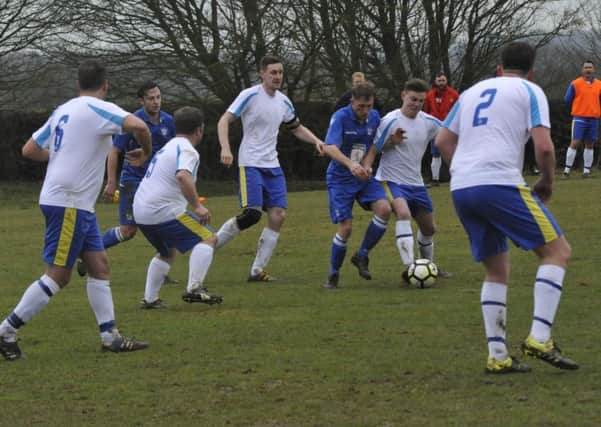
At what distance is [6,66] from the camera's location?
32156 millimetres

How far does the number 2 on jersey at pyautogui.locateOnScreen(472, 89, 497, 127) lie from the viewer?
609cm

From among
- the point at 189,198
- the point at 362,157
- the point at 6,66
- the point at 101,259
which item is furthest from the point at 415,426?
the point at 6,66

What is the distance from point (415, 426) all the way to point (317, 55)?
2385 centimetres

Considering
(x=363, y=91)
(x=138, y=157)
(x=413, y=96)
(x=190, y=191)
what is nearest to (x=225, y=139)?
(x=363, y=91)

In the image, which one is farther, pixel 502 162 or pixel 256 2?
pixel 256 2

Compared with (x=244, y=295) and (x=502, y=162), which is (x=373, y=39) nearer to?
(x=244, y=295)

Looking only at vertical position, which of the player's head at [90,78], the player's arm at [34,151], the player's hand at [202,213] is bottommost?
the player's hand at [202,213]

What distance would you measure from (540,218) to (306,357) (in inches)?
69.4

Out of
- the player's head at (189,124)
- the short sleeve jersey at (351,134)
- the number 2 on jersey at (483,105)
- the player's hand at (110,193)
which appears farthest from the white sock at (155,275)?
the number 2 on jersey at (483,105)

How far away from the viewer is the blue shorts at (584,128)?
829 inches

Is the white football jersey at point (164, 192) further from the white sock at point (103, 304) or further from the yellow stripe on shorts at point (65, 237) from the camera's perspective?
the yellow stripe on shorts at point (65, 237)

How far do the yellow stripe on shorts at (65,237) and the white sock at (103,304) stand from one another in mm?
316

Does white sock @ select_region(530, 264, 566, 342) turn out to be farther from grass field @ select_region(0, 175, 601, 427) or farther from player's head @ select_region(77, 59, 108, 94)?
player's head @ select_region(77, 59, 108, 94)

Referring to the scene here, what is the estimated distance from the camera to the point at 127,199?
11.4 meters
